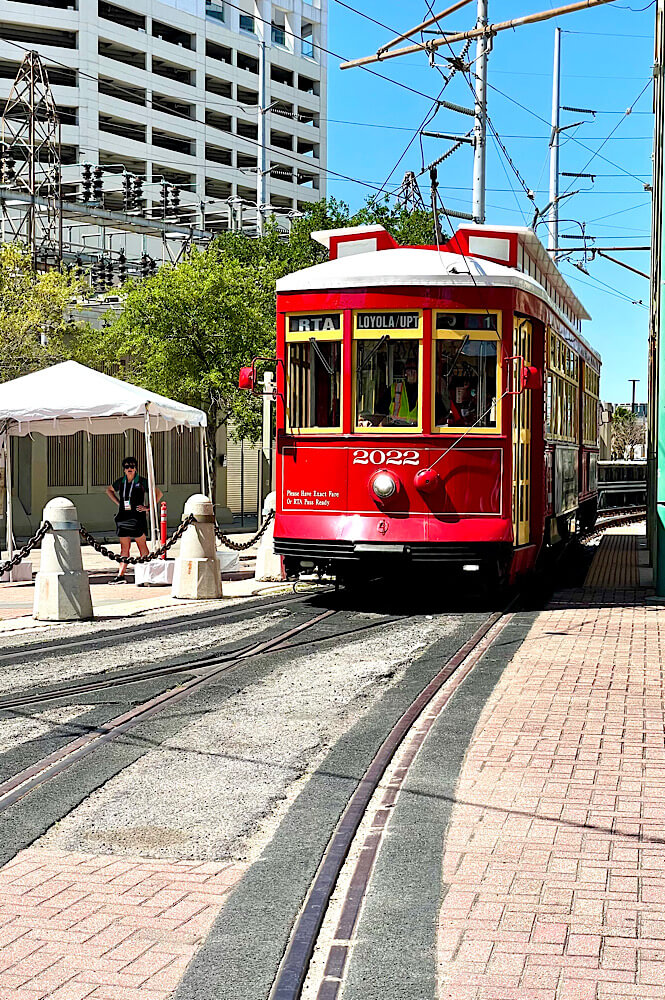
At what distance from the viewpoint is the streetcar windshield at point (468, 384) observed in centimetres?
1365

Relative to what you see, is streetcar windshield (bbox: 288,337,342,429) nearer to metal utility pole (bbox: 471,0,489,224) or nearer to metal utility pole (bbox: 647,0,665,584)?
metal utility pole (bbox: 647,0,665,584)

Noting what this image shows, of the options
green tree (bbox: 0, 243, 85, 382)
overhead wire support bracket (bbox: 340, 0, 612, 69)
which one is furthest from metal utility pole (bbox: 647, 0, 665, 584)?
green tree (bbox: 0, 243, 85, 382)

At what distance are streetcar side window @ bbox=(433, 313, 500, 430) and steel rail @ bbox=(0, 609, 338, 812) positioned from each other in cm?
413

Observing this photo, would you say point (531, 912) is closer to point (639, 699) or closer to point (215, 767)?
point (215, 767)

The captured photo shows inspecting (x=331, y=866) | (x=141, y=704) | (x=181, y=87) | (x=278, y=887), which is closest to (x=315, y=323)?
(x=141, y=704)

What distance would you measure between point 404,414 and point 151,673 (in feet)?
15.5

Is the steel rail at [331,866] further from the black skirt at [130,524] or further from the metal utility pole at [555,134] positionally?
the metal utility pole at [555,134]

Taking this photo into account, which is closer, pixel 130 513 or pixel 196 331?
pixel 130 513

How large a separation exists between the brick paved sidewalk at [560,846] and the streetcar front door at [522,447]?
4425 mm

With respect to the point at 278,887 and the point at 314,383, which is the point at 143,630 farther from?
the point at 278,887

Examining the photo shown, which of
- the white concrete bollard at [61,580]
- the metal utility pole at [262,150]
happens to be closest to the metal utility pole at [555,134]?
the metal utility pole at [262,150]

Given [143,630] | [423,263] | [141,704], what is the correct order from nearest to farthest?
1. [141,704]
2. [143,630]
3. [423,263]

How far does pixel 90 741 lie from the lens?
7.69 meters

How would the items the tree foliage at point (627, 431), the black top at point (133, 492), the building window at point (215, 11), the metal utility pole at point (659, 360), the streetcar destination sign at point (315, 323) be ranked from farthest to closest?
the tree foliage at point (627, 431), the building window at point (215, 11), the black top at point (133, 492), the metal utility pole at point (659, 360), the streetcar destination sign at point (315, 323)
